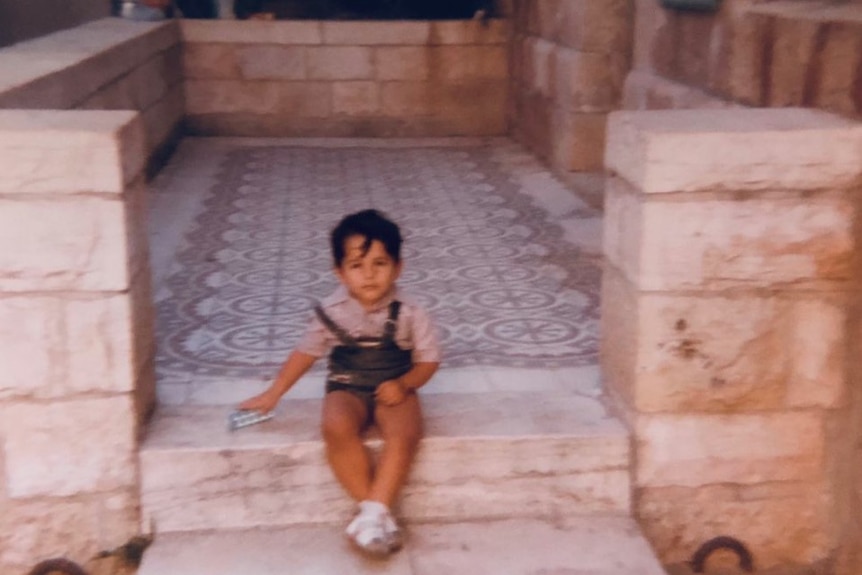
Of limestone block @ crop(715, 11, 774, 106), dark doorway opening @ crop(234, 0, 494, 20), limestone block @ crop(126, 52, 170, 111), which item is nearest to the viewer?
limestone block @ crop(715, 11, 774, 106)

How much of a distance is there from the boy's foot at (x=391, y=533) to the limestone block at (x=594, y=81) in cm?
371

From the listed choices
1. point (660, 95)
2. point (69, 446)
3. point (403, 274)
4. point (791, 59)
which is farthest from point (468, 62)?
point (69, 446)

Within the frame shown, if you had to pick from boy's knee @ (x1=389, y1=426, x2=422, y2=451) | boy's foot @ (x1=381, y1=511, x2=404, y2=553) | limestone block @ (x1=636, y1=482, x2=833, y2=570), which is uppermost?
boy's knee @ (x1=389, y1=426, x2=422, y2=451)

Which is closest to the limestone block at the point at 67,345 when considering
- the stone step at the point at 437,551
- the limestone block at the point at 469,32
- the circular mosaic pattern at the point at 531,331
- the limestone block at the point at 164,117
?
the stone step at the point at 437,551

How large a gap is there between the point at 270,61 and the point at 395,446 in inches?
211

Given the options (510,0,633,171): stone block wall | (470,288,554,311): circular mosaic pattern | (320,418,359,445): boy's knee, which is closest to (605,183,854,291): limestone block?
(320,418,359,445): boy's knee

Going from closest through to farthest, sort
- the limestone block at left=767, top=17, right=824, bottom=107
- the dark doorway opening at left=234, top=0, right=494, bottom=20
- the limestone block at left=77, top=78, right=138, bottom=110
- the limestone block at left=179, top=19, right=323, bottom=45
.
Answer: the limestone block at left=767, top=17, right=824, bottom=107, the limestone block at left=77, top=78, right=138, bottom=110, the limestone block at left=179, top=19, right=323, bottom=45, the dark doorway opening at left=234, top=0, right=494, bottom=20

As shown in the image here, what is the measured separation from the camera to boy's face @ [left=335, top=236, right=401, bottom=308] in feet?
8.55

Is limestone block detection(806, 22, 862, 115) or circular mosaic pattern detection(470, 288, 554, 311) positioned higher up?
limestone block detection(806, 22, 862, 115)

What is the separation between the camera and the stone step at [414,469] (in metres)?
2.58

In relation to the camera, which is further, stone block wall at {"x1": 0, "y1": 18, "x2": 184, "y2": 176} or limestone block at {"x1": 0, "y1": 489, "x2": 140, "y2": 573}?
stone block wall at {"x1": 0, "y1": 18, "x2": 184, "y2": 176}

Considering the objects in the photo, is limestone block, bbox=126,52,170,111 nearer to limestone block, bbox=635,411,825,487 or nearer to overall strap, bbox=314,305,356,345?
→ overall strap, bbox=314,305,356,345

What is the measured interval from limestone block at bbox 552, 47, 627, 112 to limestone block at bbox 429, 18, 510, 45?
1677mm

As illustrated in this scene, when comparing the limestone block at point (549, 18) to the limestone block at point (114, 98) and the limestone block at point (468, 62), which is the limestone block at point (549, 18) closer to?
the limestone block at point (468, 62)
